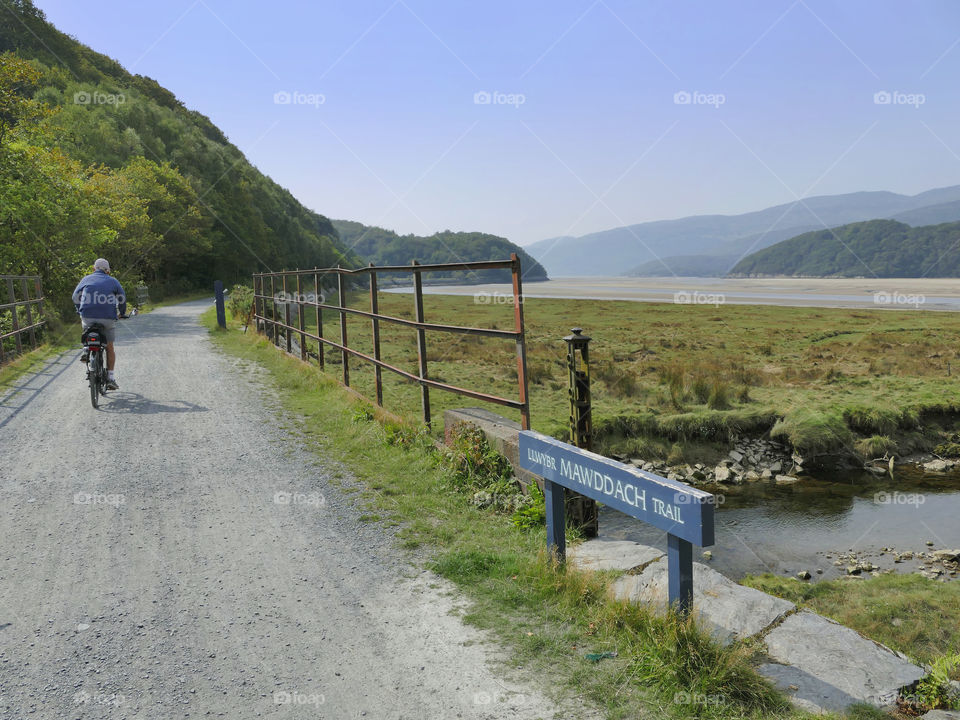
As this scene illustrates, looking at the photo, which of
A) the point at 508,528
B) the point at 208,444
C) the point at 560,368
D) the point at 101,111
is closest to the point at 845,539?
the point at 508,528

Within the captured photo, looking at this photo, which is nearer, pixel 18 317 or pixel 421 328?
pixel 421 328

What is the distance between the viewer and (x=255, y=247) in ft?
259

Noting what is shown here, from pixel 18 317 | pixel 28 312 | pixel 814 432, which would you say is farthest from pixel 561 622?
pixel 18 317

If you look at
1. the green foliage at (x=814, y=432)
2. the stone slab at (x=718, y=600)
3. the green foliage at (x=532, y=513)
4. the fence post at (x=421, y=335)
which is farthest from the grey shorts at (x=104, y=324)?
the green foliage at (x=814, y=432)

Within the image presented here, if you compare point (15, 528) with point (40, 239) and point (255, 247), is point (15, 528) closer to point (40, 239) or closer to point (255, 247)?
point (40, 239)

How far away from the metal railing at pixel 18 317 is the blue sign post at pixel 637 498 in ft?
42.7

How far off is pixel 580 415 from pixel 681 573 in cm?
200

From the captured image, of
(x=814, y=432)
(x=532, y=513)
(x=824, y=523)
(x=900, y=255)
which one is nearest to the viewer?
(x=532, y=513)

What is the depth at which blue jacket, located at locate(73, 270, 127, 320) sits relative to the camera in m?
9.53

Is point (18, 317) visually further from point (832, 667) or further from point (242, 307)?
point (832, 667)

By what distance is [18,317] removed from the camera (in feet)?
51.3

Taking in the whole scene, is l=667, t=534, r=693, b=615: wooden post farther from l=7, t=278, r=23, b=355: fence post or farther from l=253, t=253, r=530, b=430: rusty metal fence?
l=7, t=278, r=23, b=355: fence post

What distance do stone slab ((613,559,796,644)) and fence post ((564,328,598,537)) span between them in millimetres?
914

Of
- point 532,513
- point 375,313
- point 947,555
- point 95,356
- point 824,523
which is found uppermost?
point 375,313
